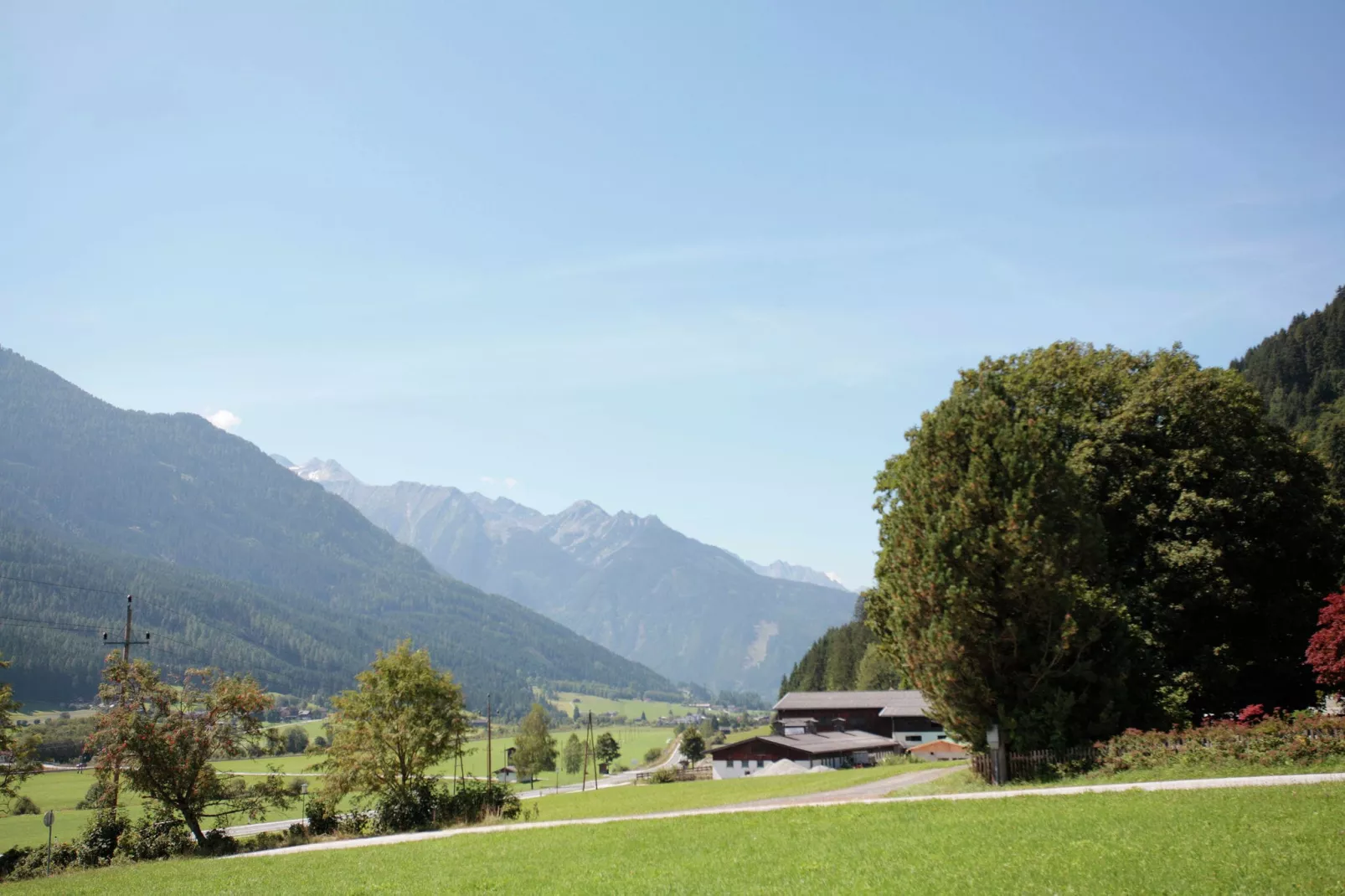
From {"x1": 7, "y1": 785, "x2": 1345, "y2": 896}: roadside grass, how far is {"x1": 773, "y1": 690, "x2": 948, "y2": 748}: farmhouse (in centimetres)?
6896

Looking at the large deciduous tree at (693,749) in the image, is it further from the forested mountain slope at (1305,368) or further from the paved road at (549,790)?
the forested mountain slope at (1305,368)

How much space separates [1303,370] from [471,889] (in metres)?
95.7

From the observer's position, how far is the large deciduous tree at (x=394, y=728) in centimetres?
3566

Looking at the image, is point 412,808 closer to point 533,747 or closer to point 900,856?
point 900,856

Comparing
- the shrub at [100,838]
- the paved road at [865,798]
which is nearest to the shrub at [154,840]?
→ the shrub at [100,838]

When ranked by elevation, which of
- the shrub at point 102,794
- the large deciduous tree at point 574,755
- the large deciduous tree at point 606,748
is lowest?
the large deciduous tree at point 574,755

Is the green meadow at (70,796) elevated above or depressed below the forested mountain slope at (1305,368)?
below

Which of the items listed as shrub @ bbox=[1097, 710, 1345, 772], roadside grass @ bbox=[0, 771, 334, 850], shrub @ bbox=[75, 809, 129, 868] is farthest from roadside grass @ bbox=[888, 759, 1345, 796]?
roadside grass @ bbox=[0, 771, 334, 850]

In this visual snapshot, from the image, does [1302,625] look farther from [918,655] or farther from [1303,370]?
[1303,370]

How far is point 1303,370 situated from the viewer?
8306 cm

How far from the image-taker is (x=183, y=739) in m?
33.7

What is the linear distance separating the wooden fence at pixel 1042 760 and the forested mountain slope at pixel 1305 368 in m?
53.1

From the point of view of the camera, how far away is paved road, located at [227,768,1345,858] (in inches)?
826

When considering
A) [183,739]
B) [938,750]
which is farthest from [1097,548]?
[938,750]
